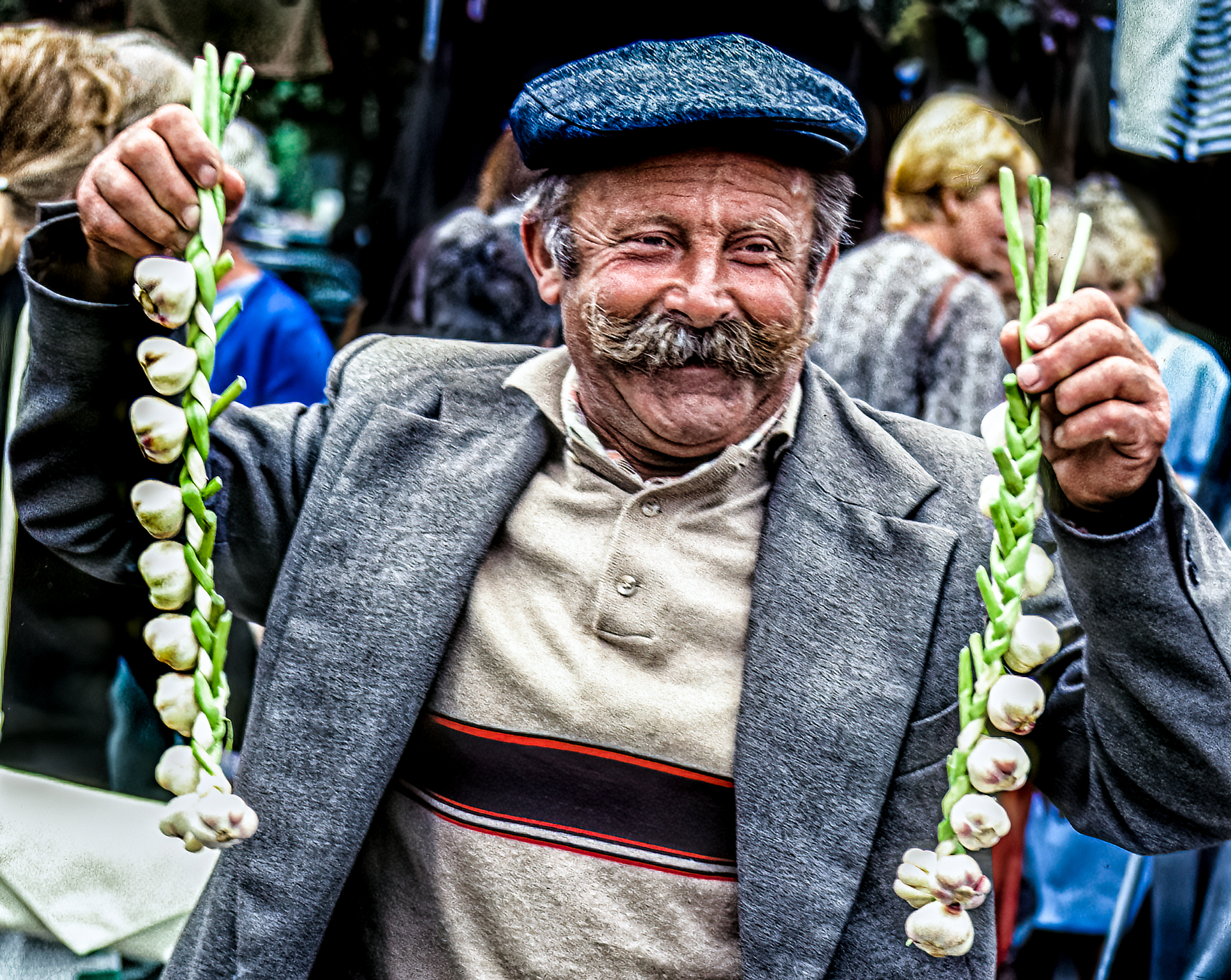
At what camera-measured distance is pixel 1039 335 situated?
107 cm

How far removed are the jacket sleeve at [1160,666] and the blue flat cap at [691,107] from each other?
2.12 feet

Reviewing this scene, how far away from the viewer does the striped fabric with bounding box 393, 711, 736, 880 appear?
1.44 metres

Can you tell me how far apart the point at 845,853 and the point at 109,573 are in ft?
3.26

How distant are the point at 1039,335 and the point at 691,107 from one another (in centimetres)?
60

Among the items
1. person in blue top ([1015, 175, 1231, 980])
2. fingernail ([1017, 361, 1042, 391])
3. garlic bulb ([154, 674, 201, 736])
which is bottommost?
person in blue top ([1015, 175, 1231, 980])

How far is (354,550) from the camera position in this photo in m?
1.53

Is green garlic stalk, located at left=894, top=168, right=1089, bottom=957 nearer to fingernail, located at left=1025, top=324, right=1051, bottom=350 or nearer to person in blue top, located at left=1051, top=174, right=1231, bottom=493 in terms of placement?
fingernail, located at left=1025, top=324, right=1051, bottom=350

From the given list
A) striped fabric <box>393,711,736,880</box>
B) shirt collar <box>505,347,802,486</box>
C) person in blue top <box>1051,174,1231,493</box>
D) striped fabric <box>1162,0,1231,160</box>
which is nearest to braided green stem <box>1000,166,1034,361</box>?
shirt collar <box>505,347,802,486</box>

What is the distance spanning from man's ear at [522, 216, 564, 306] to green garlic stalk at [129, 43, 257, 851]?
0.64 m

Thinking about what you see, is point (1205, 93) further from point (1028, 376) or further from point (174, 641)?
point (174, 641)

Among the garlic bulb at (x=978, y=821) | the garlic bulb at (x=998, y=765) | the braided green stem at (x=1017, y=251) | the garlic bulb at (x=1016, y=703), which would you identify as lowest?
the garlic bulb at (x=978, y=821)

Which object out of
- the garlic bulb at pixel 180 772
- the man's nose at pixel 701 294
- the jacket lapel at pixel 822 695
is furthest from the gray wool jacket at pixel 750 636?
the garlic bulb at pixel 180 772

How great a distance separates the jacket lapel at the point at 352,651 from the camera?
58.0 inches

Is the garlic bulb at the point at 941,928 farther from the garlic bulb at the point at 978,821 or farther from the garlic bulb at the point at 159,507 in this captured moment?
the garlic bulb at the point at 159,507
